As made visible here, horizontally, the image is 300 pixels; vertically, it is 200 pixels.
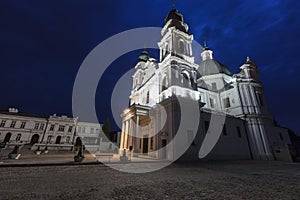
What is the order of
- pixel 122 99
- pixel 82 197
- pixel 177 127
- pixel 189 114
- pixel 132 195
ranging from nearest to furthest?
pixel 82 197 < pixel 132 195 < pixel 177 127 < pixel 189 114 < pixel 122 99

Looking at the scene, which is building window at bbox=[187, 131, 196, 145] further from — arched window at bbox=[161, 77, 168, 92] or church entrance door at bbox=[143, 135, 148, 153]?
arched window at bbox=[161, 77, 168, 92]

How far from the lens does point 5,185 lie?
463 centimetres

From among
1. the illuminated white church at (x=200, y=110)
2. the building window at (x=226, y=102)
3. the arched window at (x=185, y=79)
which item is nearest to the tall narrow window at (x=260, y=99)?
the illuminated white church at (x=200, y=110)

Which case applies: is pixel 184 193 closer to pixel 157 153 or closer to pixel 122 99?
pixel 157 153

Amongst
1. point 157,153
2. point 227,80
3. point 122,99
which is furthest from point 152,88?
point 227,80

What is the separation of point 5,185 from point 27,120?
1865 inches

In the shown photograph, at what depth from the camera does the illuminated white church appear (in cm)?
1717

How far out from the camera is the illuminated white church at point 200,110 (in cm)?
1717

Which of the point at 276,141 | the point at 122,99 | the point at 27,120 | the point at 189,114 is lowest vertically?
the point at 276,141

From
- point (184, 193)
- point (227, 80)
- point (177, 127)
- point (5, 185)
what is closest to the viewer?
point (184, 193)

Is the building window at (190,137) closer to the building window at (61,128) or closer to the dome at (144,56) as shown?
the dome at (144,56)

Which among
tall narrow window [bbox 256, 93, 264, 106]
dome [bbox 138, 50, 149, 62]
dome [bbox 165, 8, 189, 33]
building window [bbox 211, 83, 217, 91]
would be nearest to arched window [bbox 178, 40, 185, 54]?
dome [bbox 165, 8, 189, 33]

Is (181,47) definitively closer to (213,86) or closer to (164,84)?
(164,84)

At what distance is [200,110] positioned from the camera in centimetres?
1875
